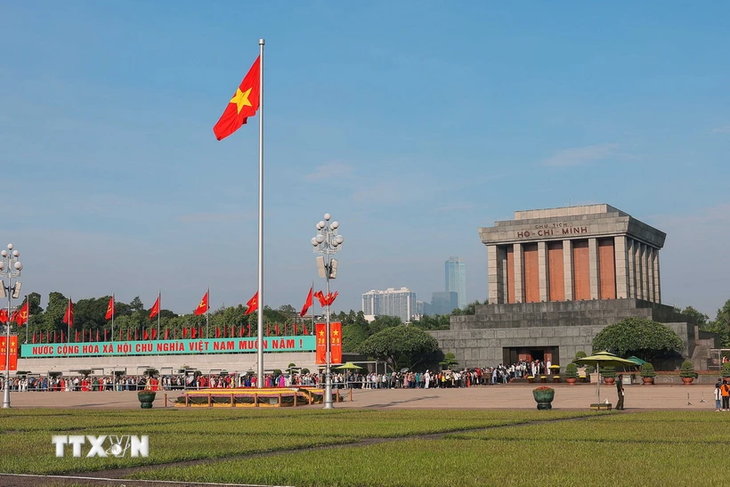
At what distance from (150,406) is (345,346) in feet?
210

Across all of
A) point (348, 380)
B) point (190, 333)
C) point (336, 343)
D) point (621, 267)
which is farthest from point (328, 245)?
point (190, 333)

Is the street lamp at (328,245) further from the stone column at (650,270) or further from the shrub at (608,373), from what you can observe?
the stone column at (650,270)

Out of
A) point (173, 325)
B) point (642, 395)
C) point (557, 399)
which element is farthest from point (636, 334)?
point (173, 325)

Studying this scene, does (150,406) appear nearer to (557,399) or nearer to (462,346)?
(557,399)

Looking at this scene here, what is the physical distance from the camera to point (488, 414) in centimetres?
2938

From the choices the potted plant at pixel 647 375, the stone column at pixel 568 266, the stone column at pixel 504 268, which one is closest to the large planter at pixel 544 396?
the potted plant at pixel 647 375

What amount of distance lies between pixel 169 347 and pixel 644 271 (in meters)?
51.5

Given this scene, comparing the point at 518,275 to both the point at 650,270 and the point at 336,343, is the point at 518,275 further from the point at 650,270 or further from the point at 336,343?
the point at 336,343

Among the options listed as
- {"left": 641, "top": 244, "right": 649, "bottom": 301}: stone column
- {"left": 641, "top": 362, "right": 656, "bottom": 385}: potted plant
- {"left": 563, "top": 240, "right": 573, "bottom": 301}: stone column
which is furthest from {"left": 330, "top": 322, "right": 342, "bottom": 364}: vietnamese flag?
{"left": 641, "top": 244, "right": 649, "bottom": 301}: stone column

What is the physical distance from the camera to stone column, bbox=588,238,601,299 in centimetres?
8188

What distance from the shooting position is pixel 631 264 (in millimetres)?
82438

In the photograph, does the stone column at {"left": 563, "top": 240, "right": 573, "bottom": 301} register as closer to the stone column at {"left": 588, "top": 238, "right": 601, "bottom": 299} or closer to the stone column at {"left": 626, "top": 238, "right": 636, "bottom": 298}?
the stone column at {"left": 588, "top": 238, "right": 601, "bottom": 299}

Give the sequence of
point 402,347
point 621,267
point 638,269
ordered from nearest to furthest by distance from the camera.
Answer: point 402,347
point 621,267
point 638,269

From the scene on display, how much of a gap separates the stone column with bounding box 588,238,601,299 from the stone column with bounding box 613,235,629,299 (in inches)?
75.2
